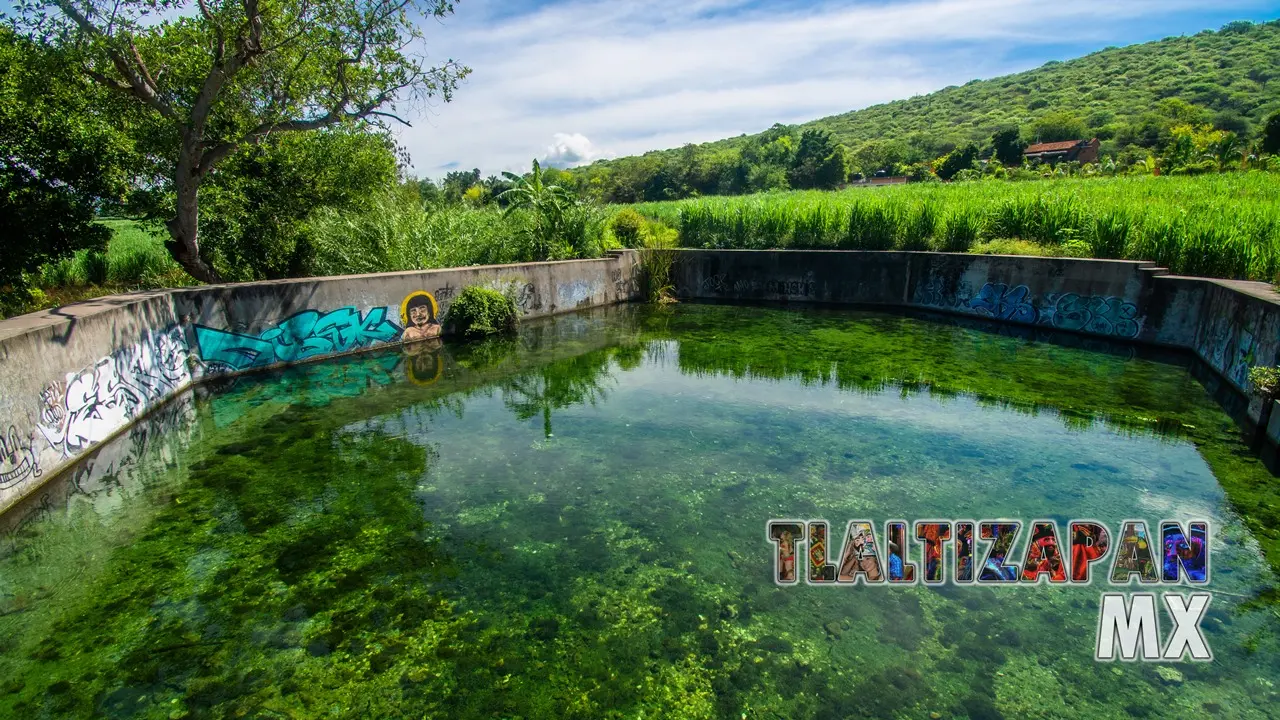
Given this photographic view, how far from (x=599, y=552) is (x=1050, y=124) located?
287ft

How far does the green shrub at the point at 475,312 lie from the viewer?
9.49 metres

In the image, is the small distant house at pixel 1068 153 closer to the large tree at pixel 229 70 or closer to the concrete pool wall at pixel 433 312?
the concrete pool wall at pixel 433 312

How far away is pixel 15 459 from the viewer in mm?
4078

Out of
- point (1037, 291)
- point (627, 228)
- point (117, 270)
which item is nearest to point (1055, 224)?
point (1037, 291)

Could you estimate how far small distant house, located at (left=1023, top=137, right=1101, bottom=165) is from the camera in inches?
2269

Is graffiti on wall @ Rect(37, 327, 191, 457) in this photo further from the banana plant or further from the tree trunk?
the banana plant

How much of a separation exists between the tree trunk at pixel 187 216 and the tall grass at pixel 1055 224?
33.9ft

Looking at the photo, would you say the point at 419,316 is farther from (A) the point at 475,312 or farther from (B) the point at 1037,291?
(B) the point at 1037,291

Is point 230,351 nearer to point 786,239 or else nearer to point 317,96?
point 317,96

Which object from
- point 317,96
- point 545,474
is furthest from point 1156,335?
point 317,96

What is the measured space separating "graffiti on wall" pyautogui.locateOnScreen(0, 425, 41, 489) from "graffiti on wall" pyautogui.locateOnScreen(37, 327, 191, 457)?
0.23m

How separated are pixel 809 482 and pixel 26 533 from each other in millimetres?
5270

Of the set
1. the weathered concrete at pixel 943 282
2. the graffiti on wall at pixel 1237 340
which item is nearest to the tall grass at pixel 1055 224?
the weathered concrete at pixel 943 282

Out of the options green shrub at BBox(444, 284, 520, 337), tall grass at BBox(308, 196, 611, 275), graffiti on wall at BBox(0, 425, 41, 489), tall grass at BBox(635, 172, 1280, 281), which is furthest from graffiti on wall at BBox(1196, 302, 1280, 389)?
graffiti on wall at BBox(0, 425, 41, 489)
